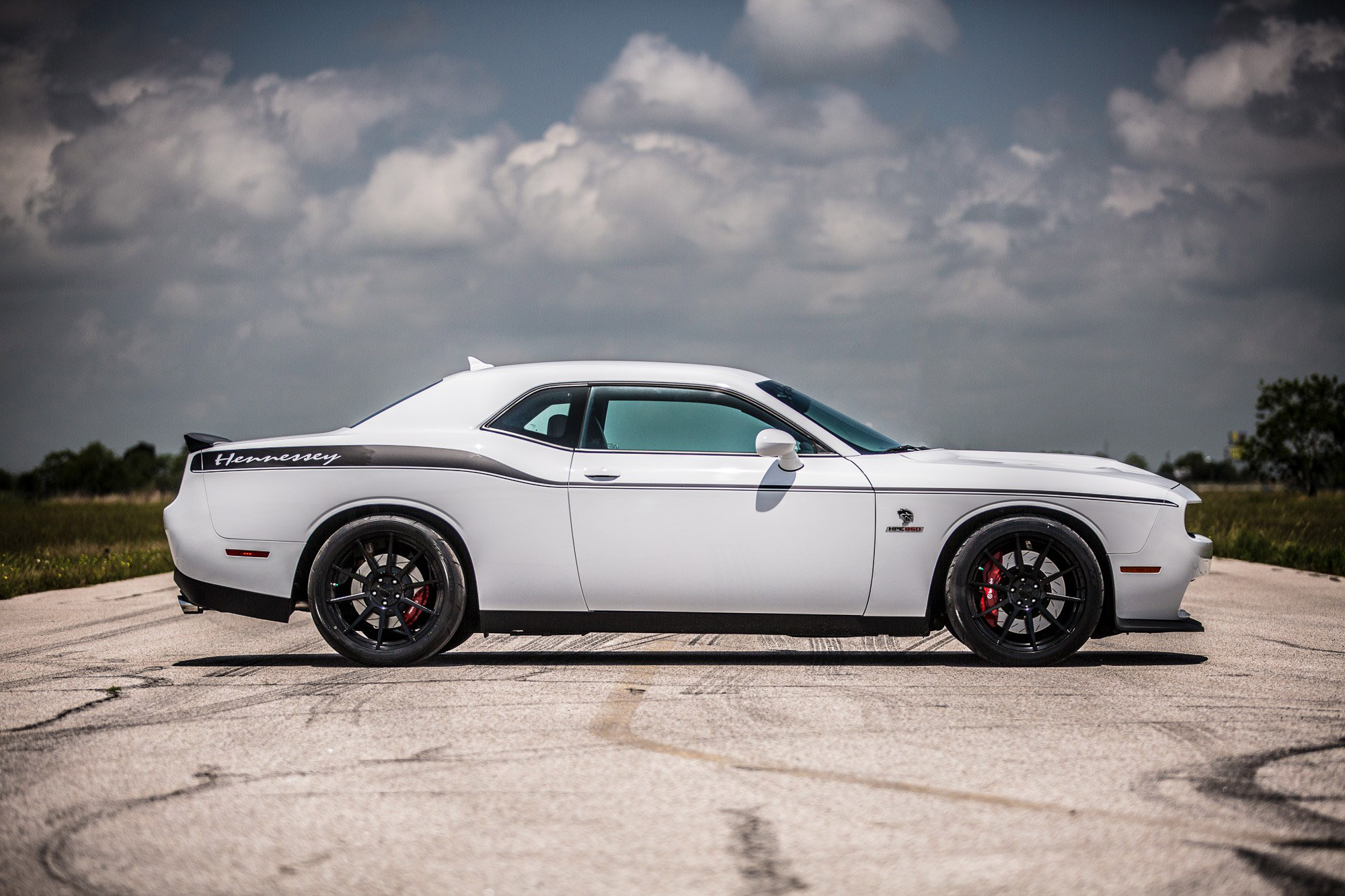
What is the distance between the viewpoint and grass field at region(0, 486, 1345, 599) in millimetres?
13141

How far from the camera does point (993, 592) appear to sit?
6613 millimetres

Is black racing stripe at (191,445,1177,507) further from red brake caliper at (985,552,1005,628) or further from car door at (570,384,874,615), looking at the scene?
red brake caliper at (985,552,1005,628)

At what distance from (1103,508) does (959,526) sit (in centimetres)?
77

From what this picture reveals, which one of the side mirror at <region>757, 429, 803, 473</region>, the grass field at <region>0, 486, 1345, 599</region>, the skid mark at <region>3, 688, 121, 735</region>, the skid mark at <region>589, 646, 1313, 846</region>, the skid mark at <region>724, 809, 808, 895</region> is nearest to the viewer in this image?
A: the skid mark at <region>724, 809, 808, 895</region>

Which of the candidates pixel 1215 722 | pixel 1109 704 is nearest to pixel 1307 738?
pixel 1215 722

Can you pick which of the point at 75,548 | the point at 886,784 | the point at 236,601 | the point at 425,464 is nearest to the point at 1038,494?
the point at 886,784

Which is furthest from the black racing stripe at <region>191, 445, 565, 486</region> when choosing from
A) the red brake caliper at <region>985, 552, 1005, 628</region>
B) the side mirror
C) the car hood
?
Answer: the red brake caliper at <region>985, 552, 1005, 628</region>

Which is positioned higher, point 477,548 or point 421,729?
point 477,548

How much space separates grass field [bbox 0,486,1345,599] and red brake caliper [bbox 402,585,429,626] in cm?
644

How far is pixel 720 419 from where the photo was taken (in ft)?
22.2

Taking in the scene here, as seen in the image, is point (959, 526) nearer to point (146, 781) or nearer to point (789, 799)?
point (789, 799)

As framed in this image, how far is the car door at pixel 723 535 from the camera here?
6.47 meters

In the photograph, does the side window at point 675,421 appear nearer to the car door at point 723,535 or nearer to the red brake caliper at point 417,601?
the car door at point 723,535

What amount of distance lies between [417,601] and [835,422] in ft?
8.21
